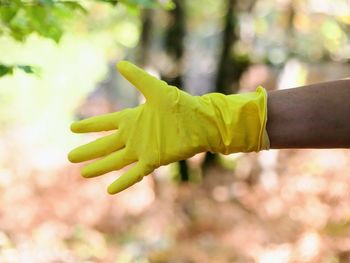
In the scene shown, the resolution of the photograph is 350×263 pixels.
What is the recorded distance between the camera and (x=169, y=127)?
168cm

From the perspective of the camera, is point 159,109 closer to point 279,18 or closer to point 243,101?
point 243,101

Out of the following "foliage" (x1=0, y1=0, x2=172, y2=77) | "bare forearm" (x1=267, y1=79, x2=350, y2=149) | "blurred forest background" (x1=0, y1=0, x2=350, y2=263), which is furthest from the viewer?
"blurred forest background" (x1=0, y1=0, x2=350, y2=263)

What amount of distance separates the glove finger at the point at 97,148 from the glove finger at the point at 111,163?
0.07 ft

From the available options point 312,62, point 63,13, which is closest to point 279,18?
point 312,62

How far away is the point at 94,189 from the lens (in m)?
7.20

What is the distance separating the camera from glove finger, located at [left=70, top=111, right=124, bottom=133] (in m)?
1.68

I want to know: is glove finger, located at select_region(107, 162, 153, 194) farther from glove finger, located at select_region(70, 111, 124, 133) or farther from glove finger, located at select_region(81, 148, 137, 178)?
glove finger, located at select_region(70, 111, 124, 133)

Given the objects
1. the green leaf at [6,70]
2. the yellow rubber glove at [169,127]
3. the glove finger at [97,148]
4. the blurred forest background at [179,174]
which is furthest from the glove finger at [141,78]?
the blurred forest background at [179,174]

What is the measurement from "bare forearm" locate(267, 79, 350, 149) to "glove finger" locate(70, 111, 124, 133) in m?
0.42

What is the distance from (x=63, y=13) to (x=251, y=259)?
3.83m

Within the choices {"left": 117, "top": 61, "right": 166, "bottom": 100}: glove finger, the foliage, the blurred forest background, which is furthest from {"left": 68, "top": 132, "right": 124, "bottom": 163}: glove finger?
the blurred forest background

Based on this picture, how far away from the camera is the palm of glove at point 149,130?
5.50ft

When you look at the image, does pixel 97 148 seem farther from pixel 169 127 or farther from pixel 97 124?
pixel 169 127

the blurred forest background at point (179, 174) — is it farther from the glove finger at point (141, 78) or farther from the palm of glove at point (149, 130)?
the glove finger at point (141, 78)
